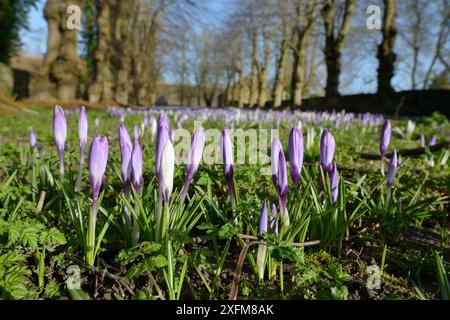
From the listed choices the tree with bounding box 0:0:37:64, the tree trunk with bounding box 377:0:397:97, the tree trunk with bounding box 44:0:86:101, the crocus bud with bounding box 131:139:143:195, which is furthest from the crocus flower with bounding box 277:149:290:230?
the tree with bounding box 0:0:37:64

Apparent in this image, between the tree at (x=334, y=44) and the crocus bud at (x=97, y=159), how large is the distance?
16.8 m

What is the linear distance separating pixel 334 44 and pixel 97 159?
17667 mm

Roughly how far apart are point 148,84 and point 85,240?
41.4 m

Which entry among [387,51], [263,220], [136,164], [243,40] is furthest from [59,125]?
[243,40]

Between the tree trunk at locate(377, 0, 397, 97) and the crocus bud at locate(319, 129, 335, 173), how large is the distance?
15.0 metres

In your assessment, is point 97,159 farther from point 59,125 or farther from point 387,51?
point 387,51

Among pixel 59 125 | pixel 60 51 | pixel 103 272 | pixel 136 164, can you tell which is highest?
pixel 60 51

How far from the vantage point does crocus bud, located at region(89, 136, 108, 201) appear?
1337 mm

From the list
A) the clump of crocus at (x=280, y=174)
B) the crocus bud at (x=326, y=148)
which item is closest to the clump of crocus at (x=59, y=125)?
the clump of crocus at (x=280, y=174)

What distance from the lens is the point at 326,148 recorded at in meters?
1.70

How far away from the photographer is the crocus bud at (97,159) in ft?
4.39

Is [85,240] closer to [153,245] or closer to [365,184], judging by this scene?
[153,245]

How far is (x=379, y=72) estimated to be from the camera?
49.7 ft

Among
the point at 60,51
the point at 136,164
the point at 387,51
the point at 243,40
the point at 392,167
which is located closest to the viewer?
the point at 136,164
